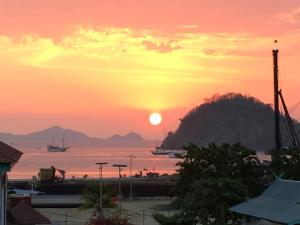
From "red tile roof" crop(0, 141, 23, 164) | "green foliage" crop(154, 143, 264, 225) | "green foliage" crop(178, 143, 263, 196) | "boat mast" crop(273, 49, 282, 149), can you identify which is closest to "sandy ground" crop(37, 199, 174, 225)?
"green foliage" crop(178, 143, 263, 196)

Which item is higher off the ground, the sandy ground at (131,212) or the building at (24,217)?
the building at (24,217)

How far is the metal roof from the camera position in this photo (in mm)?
23266

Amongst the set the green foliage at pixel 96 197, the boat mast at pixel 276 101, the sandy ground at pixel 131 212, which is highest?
the boat mast at pixel 276 101

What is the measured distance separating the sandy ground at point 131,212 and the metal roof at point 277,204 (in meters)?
15.1

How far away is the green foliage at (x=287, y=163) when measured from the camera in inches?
1182

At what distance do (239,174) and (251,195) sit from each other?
1.19 meters

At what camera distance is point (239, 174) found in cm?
2941

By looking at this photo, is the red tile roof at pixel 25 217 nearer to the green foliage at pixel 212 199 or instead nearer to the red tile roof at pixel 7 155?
the red tile roof at pixel 7 155

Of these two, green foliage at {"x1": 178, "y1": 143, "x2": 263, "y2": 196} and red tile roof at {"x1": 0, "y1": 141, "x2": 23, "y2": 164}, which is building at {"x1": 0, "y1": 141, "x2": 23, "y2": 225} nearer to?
red tile roof at {"x1": 0, "y1": 141, "x2": 23, "y2": 164}

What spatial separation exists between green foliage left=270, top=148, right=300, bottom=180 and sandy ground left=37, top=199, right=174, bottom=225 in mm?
12577

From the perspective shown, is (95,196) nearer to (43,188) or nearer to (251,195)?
(251,195)

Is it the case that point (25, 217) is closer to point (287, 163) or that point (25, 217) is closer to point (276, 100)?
point (287, 163)

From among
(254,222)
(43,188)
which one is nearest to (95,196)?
(254,222)

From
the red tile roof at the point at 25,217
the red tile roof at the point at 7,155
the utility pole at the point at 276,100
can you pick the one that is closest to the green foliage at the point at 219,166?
the red tile roof at the point at 25,217
